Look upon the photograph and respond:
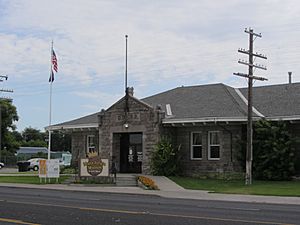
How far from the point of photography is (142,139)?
38250 millimetres

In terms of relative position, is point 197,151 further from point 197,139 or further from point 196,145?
point 197,139

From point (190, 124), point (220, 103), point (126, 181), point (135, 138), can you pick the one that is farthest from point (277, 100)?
point (126, 181)

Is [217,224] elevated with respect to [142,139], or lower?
lower

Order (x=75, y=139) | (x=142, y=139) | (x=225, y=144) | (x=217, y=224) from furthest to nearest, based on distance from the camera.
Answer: (x=75, y=139)
(x=142, y=139)
(x=225, y=144)
(x=217, y=224)

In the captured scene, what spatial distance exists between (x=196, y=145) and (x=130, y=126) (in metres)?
4.67

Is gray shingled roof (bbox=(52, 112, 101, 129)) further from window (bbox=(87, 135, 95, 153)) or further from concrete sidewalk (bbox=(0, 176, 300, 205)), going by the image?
concrete sidewalk (bbox=(0, 176, 300, 205))

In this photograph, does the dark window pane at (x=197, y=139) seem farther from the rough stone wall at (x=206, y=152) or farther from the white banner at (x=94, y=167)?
the white banner at (x=94, y=167)

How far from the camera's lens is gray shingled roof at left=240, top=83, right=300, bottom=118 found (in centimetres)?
3441

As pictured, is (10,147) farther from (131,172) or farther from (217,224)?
(217,224)

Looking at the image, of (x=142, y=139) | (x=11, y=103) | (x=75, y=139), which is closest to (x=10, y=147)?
(x=11, y=103)

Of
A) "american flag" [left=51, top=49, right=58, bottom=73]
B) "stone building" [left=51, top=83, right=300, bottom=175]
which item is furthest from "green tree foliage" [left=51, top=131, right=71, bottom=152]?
"stone building" [left=51, top=83, right=300, bottom=175]

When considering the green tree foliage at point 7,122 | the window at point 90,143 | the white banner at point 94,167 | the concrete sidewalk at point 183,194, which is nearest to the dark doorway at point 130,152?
the window at point 90,143

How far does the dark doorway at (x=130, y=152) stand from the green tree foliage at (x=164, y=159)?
2885 millimetres

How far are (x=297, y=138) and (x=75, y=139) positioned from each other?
58.2 feet
